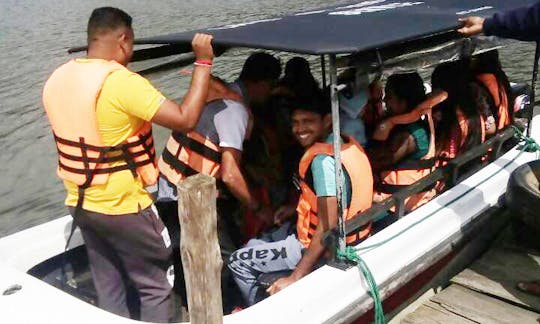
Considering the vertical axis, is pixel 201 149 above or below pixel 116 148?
below

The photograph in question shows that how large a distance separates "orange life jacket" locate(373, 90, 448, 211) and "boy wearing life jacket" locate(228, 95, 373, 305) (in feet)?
1.84

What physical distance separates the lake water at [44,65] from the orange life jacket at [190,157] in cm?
66

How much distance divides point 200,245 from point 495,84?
307 centimetres

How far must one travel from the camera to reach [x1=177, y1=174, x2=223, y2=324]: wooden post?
2049 millimetres

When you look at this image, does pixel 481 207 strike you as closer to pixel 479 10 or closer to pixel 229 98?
pixel 479 10

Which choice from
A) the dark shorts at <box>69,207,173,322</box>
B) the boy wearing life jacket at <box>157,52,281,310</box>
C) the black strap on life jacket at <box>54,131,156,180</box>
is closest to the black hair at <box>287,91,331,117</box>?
the boy wearing life jacket at <box>157,52,281,310</box>

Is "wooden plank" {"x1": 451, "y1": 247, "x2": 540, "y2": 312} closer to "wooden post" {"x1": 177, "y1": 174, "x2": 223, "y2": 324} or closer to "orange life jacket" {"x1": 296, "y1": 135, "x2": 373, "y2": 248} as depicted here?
"orange life jacket" {"x1": 296, "y1": 135, "x2": 373, "y2": 248}

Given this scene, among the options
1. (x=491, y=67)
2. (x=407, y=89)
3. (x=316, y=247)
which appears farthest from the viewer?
(x=491, y=67)

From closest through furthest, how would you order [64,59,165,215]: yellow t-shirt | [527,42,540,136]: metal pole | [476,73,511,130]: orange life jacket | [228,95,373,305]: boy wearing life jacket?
[64,59,165,215]: yellow t-shirt
[228,95,373,305]: boy wearing life jacket
[527,42,540,136]: metal pole
[476,73,511,130]: orange life jacket

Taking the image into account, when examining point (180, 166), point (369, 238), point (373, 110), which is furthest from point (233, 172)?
point (373, 110)

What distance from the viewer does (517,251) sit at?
4102 mm

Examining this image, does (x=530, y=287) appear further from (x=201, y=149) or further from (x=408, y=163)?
(x=201, y=149)

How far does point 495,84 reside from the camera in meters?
4.38

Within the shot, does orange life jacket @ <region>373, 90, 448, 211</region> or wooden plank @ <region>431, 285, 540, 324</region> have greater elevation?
orange life jacket @ <region>373, 90, 448, 211</region>
